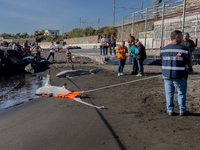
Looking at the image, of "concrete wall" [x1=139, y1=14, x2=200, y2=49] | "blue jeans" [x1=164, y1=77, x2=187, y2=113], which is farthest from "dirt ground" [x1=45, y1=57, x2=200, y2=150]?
"concrete wall" [x1=139, y1=14, x2=200, y2=49]

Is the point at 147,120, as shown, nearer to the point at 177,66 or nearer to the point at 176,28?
the point at 177,66

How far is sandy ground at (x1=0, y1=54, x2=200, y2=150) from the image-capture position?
336cm

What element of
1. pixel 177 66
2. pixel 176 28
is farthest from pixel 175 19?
pixel 177 66

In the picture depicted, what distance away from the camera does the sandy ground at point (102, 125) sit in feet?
11.0

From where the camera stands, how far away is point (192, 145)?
3.11 metres

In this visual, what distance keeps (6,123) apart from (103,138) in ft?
8.69

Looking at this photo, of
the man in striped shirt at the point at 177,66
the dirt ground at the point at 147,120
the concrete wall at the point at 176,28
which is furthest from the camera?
the concrete wall at the point at 176,28

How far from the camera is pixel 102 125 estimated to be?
13.7 ft

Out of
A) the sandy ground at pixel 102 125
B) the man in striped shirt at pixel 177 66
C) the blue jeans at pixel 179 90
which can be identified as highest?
the man in striped shirt at pixel 177 66

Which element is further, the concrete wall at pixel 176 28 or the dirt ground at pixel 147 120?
the concrete wall at pixel 176 28

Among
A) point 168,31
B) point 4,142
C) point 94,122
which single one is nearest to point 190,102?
point 94,122

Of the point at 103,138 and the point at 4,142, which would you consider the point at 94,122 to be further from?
the point at 4,142

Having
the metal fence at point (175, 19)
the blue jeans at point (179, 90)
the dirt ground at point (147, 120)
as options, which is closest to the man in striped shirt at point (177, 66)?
the blue jeans at point (179, 90)

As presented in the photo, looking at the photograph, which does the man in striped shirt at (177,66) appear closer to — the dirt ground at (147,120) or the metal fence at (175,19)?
the dirt ground at (147,120)
